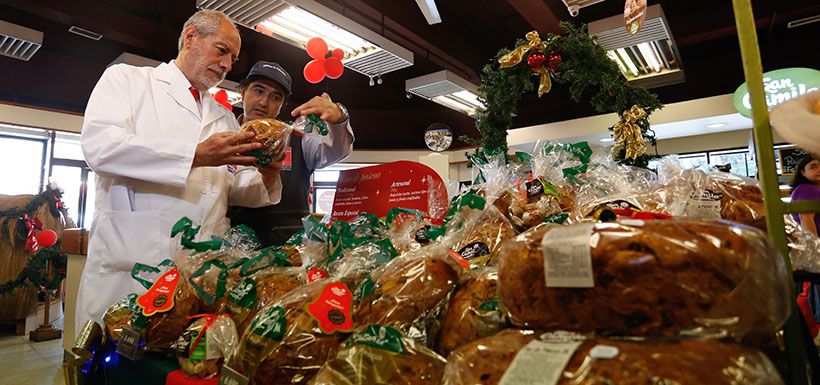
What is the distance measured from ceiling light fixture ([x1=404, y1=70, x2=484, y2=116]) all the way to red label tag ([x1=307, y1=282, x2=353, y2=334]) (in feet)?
14.0

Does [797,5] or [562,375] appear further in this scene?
[797,5]

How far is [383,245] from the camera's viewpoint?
3.24ft

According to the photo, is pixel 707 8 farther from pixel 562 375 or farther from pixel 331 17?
pixel 562 375

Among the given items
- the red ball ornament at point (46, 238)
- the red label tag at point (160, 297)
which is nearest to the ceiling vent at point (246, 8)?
the red label tag at point (160, 297)

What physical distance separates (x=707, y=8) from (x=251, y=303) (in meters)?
Answer: 6.24

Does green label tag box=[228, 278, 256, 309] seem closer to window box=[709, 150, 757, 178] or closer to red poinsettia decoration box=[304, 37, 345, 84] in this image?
red poinsettia decoration box=[304, 37, 345, 84]

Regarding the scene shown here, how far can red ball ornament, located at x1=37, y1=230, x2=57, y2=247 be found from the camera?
4535 millimetres

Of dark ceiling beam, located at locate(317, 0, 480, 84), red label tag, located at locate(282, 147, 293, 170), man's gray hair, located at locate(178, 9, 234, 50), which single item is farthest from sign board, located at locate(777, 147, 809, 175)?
man's gray hair, located at locate(178, 9, 234, 50)

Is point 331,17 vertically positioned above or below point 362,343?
above

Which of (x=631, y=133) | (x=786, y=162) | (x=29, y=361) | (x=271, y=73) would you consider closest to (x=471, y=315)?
(x=631, y=133)

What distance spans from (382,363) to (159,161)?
1.31 m

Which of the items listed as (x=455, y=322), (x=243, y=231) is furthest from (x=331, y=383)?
(x=243, y=231)

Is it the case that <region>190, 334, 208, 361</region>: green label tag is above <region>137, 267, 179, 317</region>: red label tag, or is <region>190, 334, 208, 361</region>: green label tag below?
below

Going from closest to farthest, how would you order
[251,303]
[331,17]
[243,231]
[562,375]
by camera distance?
[562,375] → [251,303] → [243,231] → [331,17]
